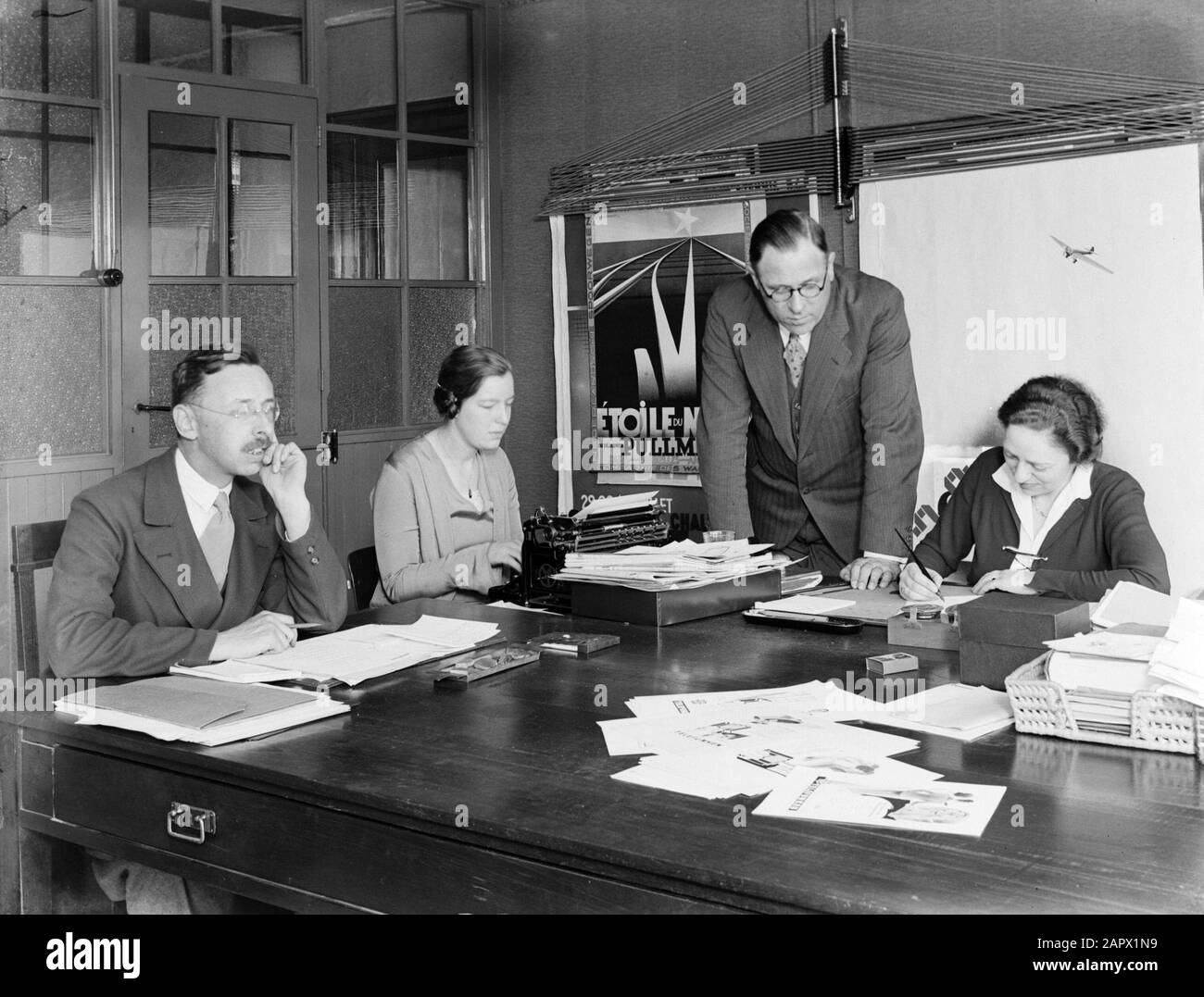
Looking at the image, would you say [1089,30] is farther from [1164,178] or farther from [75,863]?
[75,863]

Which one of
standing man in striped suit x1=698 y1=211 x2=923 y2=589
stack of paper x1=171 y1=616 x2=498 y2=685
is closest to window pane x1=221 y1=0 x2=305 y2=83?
standing man in striped suit x1=698 y1=211 x2=923 y2=589

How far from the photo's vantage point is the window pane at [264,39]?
502 cm

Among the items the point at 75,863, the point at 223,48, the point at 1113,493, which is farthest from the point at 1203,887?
the point at 223,48

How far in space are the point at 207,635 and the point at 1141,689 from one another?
1607 millimetres

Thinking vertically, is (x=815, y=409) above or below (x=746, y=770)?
above

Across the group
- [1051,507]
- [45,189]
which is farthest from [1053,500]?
[45,189]

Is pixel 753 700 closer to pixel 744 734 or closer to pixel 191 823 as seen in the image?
pixel 744 734

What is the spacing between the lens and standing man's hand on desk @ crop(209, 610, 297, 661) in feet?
8.04

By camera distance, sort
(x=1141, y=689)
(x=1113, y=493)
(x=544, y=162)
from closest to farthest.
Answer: (x=1141, y=689) → (x=1113, y=493) → (x=544, y=162)

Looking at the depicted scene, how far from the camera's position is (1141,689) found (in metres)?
1.85

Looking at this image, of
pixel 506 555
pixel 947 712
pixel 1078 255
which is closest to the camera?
pixel 947 712

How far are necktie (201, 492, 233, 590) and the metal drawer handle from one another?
0.88m

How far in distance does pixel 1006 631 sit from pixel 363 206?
13.3ft

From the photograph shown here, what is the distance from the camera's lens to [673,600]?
9.27 ft
